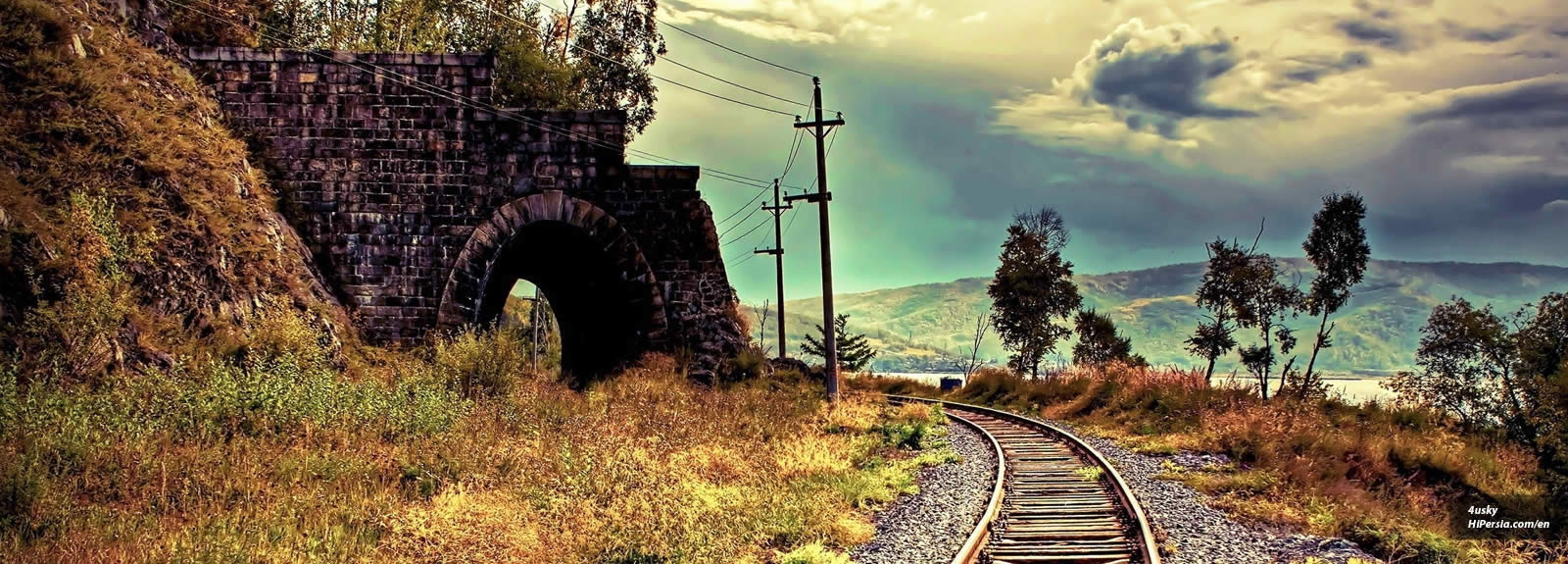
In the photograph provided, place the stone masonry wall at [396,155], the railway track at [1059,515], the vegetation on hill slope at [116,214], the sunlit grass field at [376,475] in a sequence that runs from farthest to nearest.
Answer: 1. the stone masonry wall at [396,155]
2. the vegetation on hill slope at [116,214]
3. the railway track at [1059,515]
4. the sunlit grass field at [376,475]

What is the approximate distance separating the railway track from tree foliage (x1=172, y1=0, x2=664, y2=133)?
17.1 m

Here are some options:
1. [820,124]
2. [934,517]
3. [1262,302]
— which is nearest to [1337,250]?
[1262,302]

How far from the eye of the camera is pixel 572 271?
19.5m

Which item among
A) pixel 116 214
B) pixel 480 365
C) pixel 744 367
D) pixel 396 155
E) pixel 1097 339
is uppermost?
pixel 396 155

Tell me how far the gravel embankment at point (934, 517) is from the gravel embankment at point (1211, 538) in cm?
182

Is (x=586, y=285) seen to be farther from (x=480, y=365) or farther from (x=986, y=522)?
(x=986, y=522)

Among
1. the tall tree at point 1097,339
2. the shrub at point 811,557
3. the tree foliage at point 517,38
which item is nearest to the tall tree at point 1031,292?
the tall tree at point 1097,339

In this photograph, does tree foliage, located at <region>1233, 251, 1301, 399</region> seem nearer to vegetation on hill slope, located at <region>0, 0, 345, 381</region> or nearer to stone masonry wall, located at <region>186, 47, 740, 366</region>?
stone masonry wall, located at <region>186, 47, 740, 366</region>

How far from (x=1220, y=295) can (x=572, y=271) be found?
37221 mm

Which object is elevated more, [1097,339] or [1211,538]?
[1097,339]

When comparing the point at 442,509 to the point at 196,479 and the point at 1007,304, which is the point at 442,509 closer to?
the point at 196,479

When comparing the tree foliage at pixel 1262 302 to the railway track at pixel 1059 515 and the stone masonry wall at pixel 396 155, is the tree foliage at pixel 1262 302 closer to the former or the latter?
the railway track at pixel 1059 515

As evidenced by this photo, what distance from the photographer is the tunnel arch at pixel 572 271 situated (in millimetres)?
17156

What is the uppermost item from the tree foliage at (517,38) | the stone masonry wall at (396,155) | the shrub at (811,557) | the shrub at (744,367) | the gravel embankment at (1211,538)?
the tree foliage at (517,38)
